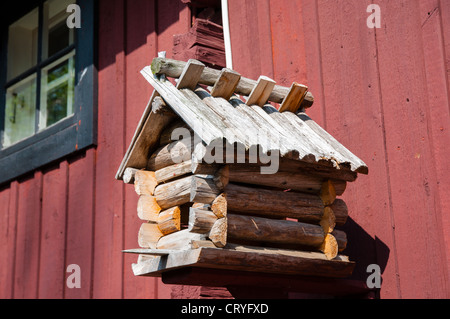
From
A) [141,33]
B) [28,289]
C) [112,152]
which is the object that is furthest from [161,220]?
[28,289]

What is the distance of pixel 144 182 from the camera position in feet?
9.18

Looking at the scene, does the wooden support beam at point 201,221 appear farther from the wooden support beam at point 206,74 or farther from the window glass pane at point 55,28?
the window glass pane at point 55,28

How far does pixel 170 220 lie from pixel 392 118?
1.15m

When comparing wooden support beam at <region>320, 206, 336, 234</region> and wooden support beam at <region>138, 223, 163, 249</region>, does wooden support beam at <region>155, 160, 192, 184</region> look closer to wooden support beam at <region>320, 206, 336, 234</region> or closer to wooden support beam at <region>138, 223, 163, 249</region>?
wooden support beam at <region>138, 223, 163, 249</region>

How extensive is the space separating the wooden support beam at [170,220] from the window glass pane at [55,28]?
3.17 metres

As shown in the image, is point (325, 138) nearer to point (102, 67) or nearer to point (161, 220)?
point (161, 220)

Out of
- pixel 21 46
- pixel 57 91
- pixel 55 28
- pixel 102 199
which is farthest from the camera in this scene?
pixel 21 46

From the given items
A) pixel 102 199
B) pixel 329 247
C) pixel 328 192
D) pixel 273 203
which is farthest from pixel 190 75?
pixel 102 199

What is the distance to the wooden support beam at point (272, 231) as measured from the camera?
7.98 feet

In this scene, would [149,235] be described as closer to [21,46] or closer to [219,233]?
[219,233]

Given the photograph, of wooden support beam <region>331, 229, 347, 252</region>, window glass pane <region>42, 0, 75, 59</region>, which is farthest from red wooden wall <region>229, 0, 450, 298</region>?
window glass pane <region>42, 0, 75, 59</region>

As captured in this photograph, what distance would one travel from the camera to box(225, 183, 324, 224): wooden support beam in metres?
2.48

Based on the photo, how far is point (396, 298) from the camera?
2859 mm

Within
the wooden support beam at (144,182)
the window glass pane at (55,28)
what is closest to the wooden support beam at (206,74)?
the wooden support beam at (144,182)
